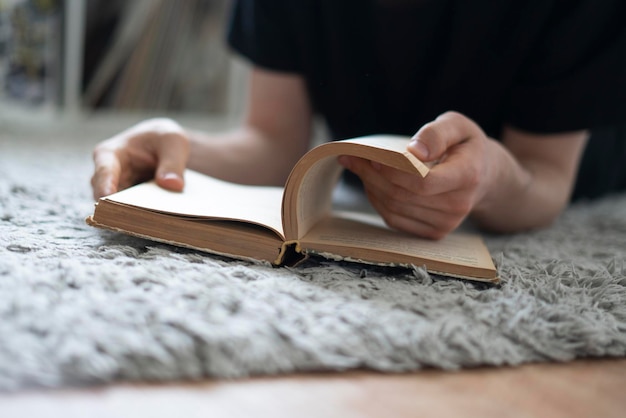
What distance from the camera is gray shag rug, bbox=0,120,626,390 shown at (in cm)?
38

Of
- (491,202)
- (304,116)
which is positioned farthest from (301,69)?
(491,202)

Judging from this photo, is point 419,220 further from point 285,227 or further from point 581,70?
point 581,70

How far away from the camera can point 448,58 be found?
0.94 metres

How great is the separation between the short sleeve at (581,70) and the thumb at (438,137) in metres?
0.33

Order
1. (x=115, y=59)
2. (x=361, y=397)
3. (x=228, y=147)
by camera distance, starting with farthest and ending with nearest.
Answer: (x=115, y=59) < (x=228, y=147) < (x=361, y=397)

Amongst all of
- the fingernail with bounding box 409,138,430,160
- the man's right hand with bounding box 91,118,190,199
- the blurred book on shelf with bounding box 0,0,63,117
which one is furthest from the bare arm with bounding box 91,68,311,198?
the blurred book on shelf with bounding box 0,0,63,117

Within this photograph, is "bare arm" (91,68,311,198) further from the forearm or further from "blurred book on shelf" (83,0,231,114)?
"blurred book on shelf" (83,0,231,114)

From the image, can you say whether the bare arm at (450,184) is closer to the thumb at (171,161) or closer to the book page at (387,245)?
the book page at (387,245)

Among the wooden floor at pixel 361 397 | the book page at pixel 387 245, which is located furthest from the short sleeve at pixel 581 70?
the wooden floor at pixel 361 397

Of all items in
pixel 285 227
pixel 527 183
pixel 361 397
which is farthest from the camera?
pixel 527 183

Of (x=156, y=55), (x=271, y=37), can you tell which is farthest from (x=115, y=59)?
(x=271, y=37)

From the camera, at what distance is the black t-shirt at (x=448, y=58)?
856mm

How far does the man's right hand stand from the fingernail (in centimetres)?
26

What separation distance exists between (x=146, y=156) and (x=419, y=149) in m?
0.34
